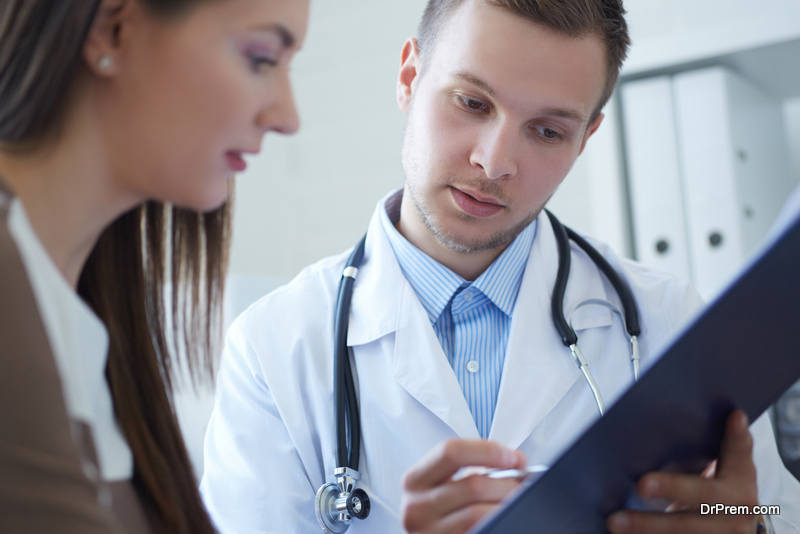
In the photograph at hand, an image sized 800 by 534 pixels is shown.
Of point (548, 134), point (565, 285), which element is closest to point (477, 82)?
point (548, 134)

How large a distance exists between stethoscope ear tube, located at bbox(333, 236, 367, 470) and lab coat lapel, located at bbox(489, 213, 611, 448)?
198 mm

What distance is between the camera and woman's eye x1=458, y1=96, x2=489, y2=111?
1046mm

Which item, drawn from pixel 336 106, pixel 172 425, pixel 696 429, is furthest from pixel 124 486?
pixel 336 106

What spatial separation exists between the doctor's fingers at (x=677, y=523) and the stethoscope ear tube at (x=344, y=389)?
1.21 ft

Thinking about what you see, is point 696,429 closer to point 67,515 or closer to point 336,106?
point 67,515

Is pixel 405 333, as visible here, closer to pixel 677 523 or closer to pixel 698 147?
pixel 677 523

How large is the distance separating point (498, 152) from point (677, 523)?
1.77ft

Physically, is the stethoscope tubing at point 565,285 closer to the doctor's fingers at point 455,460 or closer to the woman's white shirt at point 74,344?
→ the doctor's fingers at point 455,460

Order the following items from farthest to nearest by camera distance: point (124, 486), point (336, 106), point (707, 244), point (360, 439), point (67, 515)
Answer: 1. point (336, 106)
2. point (707, 244)
3. point (360, 439)
4. point (124, 486)
5. point (67, 515)

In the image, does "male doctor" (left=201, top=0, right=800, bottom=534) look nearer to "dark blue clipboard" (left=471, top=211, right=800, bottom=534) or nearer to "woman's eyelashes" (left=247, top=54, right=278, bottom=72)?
"dark blue clipboard" (left=471, top=211, right=800, bottom=534)

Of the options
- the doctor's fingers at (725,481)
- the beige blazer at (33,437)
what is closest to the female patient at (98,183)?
the beige blazer at (33,437)

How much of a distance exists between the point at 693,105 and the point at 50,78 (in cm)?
141

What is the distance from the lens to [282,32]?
564 millimetres

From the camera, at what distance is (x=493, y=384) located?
3.50 ft
